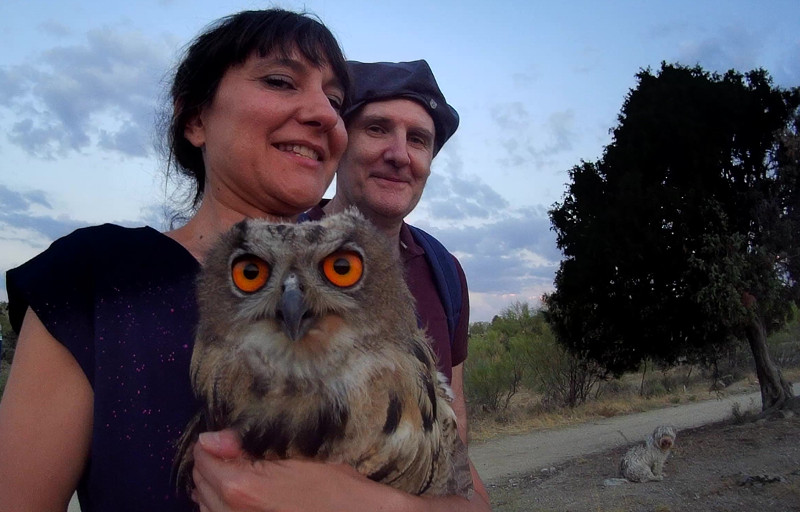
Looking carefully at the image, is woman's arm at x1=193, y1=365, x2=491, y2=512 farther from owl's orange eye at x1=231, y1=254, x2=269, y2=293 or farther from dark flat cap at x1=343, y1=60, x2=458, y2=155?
dark flat cap at x1=343, y1=60, x2=458, y2=155

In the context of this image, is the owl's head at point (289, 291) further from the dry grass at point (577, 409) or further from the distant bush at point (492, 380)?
the distant bush at point (492, 380)

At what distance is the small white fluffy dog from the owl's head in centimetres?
991

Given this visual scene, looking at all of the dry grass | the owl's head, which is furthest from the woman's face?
the dry grass

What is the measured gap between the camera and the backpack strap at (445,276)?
2.84 metres

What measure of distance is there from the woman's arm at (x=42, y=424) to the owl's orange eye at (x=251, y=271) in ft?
1.71

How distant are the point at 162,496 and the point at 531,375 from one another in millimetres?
20016

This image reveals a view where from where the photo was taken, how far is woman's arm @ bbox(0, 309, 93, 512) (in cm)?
159

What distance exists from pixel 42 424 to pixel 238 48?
4.49ft

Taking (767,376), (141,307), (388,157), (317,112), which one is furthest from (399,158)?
(767,376)

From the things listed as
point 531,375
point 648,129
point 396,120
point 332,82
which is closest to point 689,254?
point 648,129

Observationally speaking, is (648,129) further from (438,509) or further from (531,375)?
(438,509)

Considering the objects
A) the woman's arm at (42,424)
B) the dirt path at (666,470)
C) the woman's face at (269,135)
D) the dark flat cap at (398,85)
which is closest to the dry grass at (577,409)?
the dirt path at (666,470)

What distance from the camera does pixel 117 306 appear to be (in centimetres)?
171

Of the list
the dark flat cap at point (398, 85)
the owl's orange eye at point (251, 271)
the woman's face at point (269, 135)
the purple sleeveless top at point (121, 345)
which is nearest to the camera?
the purple sleeveless top at point (121, 345)
